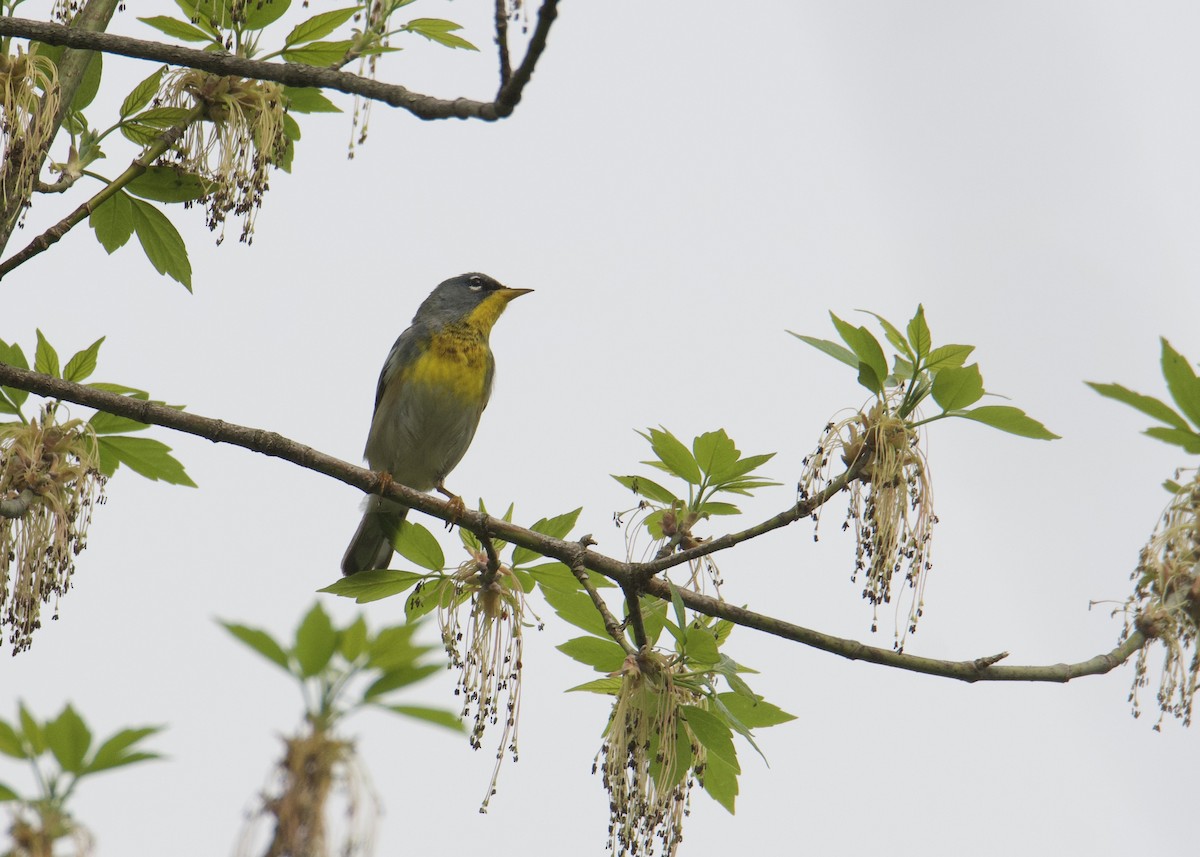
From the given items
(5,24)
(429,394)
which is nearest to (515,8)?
(5,24)

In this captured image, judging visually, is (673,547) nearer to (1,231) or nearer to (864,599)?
(864,599)

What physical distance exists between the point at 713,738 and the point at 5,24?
315 cm

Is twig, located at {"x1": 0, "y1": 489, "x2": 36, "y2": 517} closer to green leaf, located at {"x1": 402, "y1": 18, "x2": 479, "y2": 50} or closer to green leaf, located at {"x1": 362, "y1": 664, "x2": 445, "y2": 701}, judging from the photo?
green leaf, located at {"x1": 402, "y1": 18, "x2": 479, "y2": 50}

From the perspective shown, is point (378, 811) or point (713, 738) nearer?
point (378, 811)

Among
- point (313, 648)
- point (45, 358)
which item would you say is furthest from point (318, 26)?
point (313, 648)

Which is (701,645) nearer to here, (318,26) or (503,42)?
(503,42)

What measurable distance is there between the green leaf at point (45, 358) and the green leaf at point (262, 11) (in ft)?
4.50

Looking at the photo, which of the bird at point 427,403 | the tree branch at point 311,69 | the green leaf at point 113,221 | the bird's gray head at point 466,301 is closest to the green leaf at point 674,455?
the tree branch at point 311,69

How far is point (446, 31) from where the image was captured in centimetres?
461

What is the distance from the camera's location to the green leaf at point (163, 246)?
16.1 feet

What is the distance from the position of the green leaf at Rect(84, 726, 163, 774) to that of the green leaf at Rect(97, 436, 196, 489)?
1971 millimetres

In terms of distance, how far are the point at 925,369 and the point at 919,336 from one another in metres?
0.16

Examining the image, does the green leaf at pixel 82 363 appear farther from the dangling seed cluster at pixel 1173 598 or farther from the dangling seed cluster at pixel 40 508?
the dangling seed cluster at pixel 1173 598

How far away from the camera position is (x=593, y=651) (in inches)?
179
